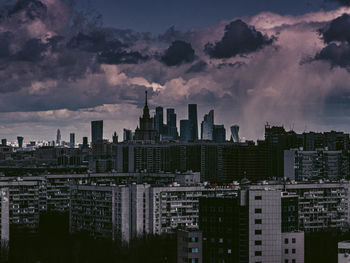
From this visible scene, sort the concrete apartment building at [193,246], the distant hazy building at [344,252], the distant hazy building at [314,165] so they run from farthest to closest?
the distant hazy building at [314,165], the concrete apartment building at [193,246], the distant hazy building at [344,252]

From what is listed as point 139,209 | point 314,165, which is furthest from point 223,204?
point 314,165

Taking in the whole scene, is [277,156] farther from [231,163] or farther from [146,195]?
[146,195]

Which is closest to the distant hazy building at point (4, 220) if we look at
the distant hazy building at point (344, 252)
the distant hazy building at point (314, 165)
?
the distant hazy building at point (344, 252)

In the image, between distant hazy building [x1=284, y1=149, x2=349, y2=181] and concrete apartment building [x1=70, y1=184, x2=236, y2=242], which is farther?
distant hazy building [x1=284, y1=149, x2=349, y2=181]

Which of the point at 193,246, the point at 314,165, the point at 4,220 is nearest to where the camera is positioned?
the point at 193,246

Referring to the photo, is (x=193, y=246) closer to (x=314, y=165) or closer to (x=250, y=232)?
(x=250, y=232)

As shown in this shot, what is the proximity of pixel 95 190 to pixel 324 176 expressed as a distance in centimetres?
5659

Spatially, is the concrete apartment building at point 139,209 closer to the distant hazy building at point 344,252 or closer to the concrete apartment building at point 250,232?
the concrete apartment building at point 250,232

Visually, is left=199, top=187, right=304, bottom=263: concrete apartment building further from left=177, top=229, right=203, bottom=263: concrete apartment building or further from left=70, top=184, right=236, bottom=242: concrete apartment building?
left=70, top=184, right=236, bottom=242: concrete apartment building

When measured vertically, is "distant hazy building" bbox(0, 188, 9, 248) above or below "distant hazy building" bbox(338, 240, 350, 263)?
below

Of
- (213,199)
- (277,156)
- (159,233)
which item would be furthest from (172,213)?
(277,156)

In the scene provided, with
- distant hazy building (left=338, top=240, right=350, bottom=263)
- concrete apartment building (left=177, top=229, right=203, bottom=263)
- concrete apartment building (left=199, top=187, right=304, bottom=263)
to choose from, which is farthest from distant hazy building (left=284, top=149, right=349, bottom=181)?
distant hazy building (left=338, top=240, right=350, bottom=263)

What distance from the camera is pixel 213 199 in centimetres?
6325

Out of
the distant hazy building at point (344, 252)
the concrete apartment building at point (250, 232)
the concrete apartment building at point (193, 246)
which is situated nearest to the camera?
the distant hazy building at point (344, 252)
